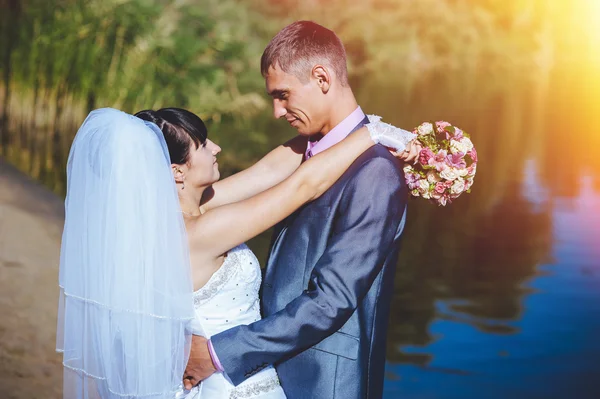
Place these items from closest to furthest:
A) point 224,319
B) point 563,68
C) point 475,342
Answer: point 224,319 → point 475,342 → point 563,68

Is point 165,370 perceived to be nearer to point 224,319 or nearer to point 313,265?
point 224,319

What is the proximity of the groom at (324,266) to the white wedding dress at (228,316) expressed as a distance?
5 centimetres

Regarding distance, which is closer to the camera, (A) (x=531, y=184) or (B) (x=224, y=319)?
(B) (x=224, y=319)

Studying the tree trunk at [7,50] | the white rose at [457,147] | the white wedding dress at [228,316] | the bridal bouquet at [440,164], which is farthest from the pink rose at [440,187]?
the tree trunk at [7,50]

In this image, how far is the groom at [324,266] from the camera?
2.51 m

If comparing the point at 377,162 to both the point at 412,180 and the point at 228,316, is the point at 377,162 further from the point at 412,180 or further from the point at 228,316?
the point at 228,316

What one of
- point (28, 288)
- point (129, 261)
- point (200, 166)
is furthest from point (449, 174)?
point (28, 288)

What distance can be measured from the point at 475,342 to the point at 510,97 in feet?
52.4

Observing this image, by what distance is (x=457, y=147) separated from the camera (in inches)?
107

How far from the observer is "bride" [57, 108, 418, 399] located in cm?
257

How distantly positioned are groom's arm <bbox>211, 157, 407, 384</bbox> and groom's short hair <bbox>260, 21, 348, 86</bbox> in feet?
1.24

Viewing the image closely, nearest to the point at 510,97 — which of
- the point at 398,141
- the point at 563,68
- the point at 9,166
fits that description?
the point at 563,68

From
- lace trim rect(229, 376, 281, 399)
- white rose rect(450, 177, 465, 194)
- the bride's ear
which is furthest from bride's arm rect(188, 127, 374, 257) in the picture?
lace trim rect(229, 376, 281, 399)

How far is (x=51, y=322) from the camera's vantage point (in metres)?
4.73
